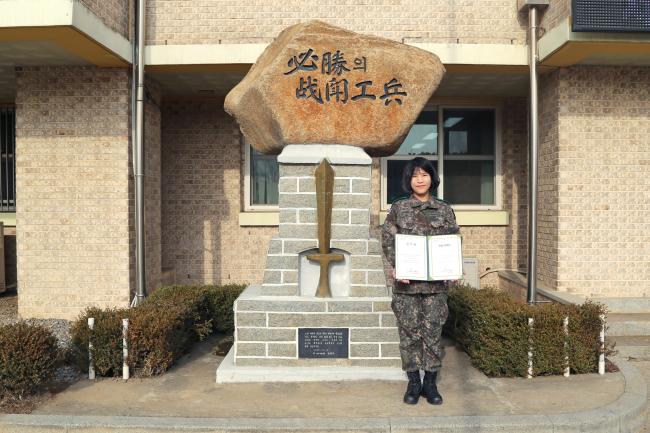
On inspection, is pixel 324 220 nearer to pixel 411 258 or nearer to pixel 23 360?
pixel 411 258

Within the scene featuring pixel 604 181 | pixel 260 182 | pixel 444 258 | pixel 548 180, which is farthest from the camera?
pixel 260 182

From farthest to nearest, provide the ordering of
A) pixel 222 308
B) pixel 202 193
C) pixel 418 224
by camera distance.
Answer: pixel 202 193
pixel 222 308
pixel 418 224

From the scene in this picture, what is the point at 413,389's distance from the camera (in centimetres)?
441

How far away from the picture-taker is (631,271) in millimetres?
7977

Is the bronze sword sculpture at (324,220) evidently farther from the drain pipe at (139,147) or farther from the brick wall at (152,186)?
the brick wall at (152,186)

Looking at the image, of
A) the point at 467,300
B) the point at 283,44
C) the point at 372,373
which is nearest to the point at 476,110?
the point at 467,300

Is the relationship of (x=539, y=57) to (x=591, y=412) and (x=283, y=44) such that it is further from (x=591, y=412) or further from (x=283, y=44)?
(x=591, y=412)

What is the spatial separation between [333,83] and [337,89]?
0.23 ft

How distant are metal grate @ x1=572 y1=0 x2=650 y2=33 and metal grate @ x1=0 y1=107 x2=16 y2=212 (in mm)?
10408

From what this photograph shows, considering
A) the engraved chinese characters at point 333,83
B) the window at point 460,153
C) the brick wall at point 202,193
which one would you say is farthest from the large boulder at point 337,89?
the window at point 460,153

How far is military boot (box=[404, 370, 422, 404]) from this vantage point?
4.38 meters

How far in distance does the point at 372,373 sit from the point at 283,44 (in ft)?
10.7

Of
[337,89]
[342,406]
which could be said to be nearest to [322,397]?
[342,406]

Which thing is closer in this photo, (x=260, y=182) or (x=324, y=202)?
(x=324, y=202)
